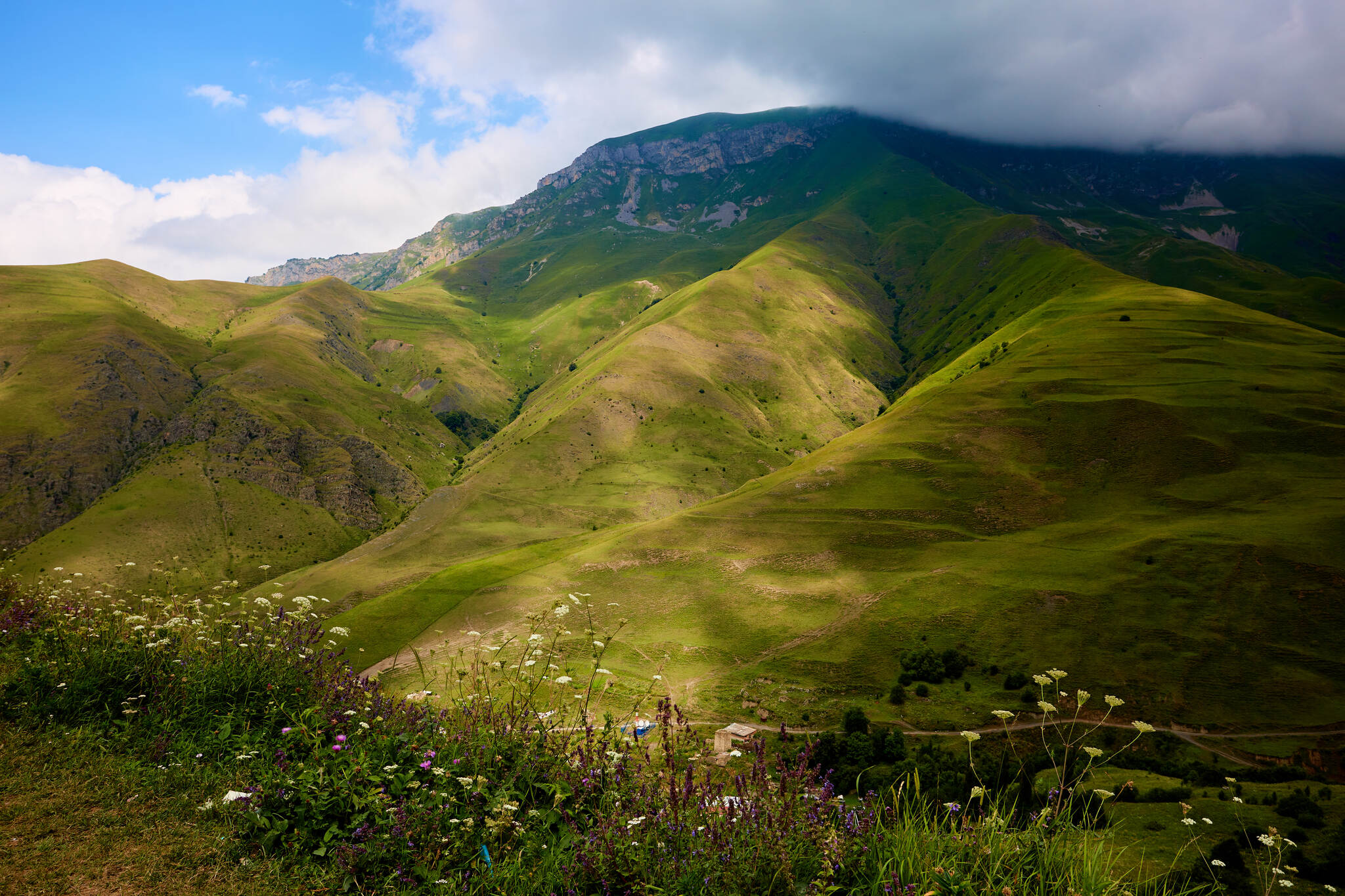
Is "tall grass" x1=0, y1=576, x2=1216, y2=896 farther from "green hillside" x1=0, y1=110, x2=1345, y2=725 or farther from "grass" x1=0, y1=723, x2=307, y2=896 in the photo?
"green hillside" x1=0, y1=110, x2=1345, y2=725

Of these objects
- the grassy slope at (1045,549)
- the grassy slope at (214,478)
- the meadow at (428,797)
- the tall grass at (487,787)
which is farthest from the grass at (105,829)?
the grassy slope at (214,478)

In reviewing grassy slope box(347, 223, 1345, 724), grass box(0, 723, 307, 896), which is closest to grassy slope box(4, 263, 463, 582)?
grassy slope box(347, 223, 1345, 724)

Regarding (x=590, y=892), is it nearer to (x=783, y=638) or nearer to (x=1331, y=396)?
(x=783, y=638)

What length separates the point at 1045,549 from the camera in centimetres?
7756

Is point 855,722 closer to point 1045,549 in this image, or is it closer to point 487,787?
point 1045,549

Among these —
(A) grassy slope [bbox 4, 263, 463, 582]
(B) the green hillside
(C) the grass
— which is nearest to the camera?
(C) the grass

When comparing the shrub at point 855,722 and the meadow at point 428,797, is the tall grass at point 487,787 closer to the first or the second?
the meadow at point 428,797

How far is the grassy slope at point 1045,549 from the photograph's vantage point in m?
58.3

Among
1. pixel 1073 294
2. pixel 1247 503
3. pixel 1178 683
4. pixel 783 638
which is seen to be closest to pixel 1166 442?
pixel 1247 503

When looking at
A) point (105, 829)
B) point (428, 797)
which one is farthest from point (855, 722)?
point (105, 829)

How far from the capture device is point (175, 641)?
10.7 m

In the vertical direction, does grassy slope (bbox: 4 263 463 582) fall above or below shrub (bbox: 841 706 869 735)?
above

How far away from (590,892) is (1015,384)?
124m

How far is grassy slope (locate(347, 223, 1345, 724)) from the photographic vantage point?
58.3 meters
